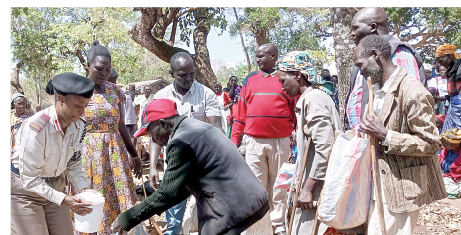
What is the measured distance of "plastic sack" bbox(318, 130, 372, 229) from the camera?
254 centimetres

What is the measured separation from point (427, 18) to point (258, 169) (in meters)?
16.3

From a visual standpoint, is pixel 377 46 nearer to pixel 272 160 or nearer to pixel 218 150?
pixel 218 150

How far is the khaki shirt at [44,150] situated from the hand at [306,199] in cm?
152

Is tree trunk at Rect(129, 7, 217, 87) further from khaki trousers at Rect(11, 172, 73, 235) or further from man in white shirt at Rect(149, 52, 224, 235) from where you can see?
khaki trousers at Rect(11, 172, 73, 235)

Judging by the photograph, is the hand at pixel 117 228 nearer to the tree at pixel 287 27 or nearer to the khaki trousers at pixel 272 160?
the khaki trousers at pixel 272 160

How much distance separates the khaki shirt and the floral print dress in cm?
86

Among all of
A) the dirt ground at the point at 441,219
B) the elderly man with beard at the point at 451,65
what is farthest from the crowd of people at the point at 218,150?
the elderly man with beard at the point at 451,65

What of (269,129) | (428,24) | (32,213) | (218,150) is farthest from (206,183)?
(428,24)

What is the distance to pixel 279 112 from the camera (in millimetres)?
4520

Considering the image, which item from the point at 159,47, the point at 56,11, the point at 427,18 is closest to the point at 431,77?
the point at 159,47

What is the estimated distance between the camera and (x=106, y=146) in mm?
4102

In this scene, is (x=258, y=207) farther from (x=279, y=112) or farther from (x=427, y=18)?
(x=427, y=18)

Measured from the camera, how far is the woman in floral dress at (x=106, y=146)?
4.04 meters

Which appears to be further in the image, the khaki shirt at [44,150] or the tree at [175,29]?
the tree at [175,29]
